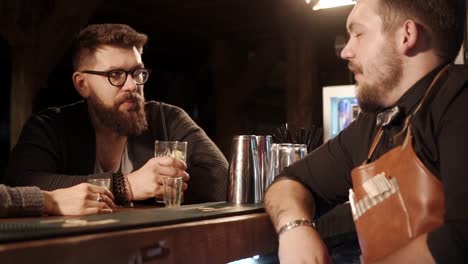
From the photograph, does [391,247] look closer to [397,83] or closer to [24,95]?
[397,83]

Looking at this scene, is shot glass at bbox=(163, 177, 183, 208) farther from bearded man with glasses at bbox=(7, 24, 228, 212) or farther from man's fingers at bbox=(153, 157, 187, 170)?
bearded man with glasses at bbox=(7, 24, 228, 212)

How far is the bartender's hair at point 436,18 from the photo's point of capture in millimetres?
1551

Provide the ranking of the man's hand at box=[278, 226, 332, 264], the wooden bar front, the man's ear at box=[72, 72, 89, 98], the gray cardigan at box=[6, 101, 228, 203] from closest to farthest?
1. the wooden bar front
2. the man's hand at box=[278, 226, 332, 264]
3. the gray cardigan at box=[6, 101, 228, 203]
4. the man's ear at box=[72, 72, 89, 98]

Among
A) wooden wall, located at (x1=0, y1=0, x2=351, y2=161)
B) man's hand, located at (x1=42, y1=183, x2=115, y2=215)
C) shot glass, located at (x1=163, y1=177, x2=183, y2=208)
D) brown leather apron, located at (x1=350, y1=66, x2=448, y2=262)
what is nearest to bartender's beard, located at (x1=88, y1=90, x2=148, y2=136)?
shot glass, located at (x1=163, y1=177, x2=183, y2=208)

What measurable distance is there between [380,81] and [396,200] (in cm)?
43

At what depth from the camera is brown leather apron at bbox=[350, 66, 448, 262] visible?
49.8 inches

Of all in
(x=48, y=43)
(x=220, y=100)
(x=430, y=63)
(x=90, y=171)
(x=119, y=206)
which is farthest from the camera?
(x=220, y=100)

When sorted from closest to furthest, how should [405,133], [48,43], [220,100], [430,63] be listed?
1. [405,133]
2. [430,63]
3. [48,43]
4. [220,100]

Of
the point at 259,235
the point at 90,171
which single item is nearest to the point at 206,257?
the point at 259,235

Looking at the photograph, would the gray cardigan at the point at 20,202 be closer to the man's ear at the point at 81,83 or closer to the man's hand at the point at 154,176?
the man's hand at the point at 154,176

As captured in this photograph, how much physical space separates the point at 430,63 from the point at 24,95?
444cm

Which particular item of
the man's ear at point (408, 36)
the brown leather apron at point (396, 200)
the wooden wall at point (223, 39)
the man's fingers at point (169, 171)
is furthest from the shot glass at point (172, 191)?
the wooden wall at point (223, 39)

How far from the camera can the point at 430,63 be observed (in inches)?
60.9

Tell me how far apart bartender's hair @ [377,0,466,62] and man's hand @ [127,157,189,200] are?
878mm
